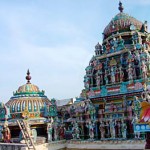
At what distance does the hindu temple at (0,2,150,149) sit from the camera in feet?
85.2

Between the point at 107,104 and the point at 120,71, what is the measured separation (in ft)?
12.5

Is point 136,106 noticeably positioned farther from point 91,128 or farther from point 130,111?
point 91,128

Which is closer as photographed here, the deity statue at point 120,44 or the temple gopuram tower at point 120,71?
the temple gopuram tower at point 120,71

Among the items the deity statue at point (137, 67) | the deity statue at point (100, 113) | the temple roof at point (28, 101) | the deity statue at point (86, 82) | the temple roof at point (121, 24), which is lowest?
the deity statue at point (100, 113)

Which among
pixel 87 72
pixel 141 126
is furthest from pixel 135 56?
pixel 141 126

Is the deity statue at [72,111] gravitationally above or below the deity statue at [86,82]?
below

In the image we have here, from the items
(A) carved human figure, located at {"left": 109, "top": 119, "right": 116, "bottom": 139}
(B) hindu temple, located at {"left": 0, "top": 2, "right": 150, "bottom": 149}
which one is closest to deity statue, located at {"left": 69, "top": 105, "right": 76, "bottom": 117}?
(B) hindu temple, located at {"left": 0, "top": 2, "right": 150, "bottom": 149}

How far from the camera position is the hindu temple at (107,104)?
25969 millimetres

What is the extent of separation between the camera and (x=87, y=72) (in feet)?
104

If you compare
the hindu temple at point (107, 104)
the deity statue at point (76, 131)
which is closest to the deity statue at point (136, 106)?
the hindu temple at point (107, 104)

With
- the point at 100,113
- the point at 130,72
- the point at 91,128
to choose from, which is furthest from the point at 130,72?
the point at 91,128

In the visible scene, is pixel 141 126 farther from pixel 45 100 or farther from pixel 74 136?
pixel 45 100

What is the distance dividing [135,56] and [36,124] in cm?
1456

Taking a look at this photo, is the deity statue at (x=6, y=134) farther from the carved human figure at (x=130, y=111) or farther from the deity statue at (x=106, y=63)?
the carved human figure at (x=130, y=111)
